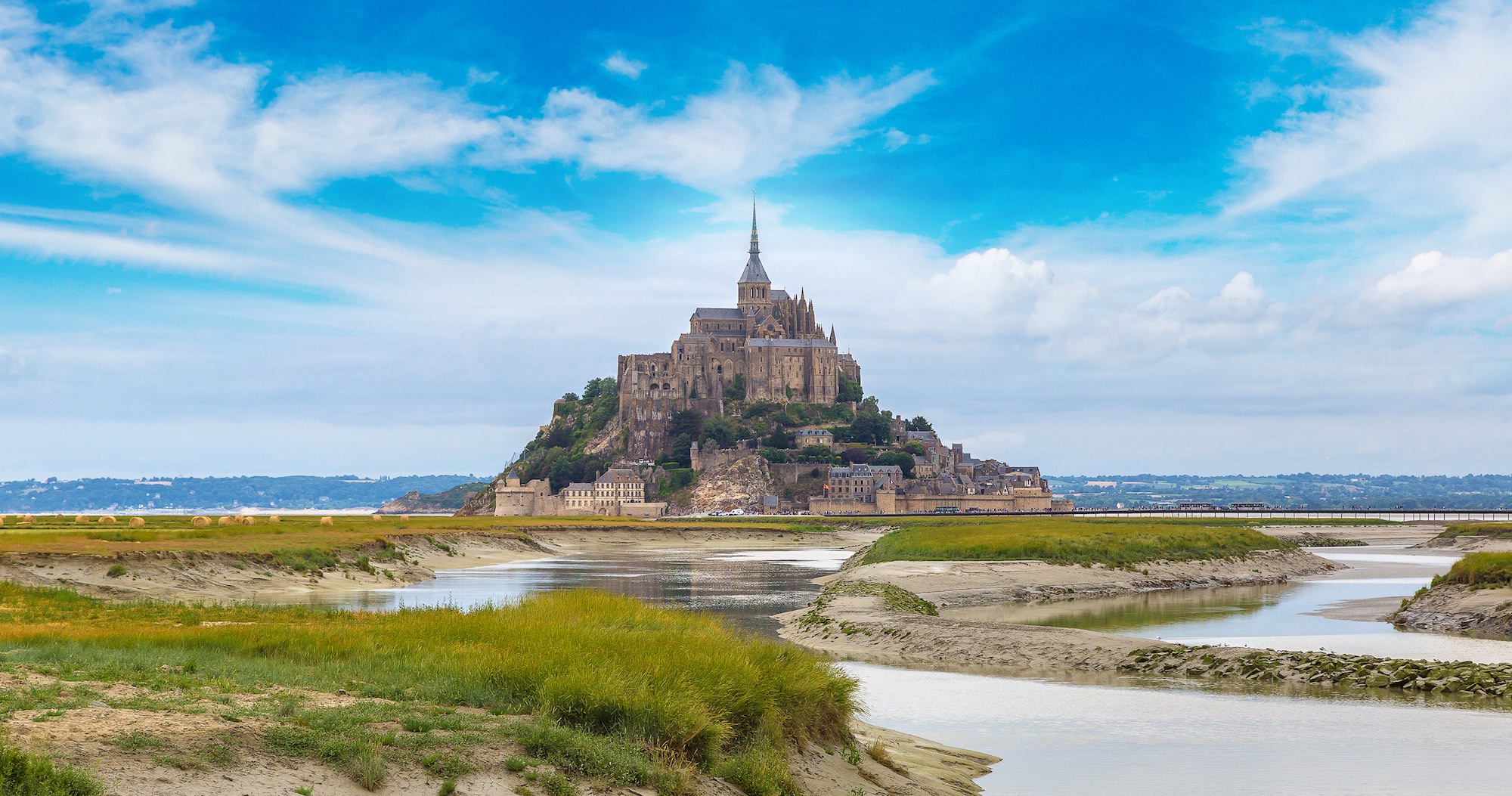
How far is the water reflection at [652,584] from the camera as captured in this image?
107 ft

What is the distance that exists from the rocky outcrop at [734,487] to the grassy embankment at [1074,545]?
8368 centimetres

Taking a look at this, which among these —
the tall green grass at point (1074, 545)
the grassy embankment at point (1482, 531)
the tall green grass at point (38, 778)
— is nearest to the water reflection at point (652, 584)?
the tall green grass at point (1074, 545)

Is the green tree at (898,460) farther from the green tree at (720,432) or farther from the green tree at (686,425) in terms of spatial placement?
the green tree at (686,425)

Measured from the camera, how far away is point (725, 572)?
54.6m

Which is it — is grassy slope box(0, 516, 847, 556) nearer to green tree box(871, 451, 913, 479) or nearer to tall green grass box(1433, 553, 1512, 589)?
tall green grass box(1433, 553, 1512, 589)

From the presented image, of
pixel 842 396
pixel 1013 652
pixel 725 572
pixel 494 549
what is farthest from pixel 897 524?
pixel 1013 652

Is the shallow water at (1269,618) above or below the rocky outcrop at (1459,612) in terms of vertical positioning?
below

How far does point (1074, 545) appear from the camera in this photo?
1978 inches

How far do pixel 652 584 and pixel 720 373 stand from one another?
12713 cm

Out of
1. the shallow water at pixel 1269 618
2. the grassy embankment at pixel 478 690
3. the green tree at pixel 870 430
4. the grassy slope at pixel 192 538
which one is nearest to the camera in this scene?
the grassy embankment at pixel 478 690

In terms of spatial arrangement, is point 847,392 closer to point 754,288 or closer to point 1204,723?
point 754,288

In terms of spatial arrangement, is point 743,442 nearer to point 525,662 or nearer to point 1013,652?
point 1013,652

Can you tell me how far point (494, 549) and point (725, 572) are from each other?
20510 millimetres

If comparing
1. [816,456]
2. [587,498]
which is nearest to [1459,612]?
[816,456]
